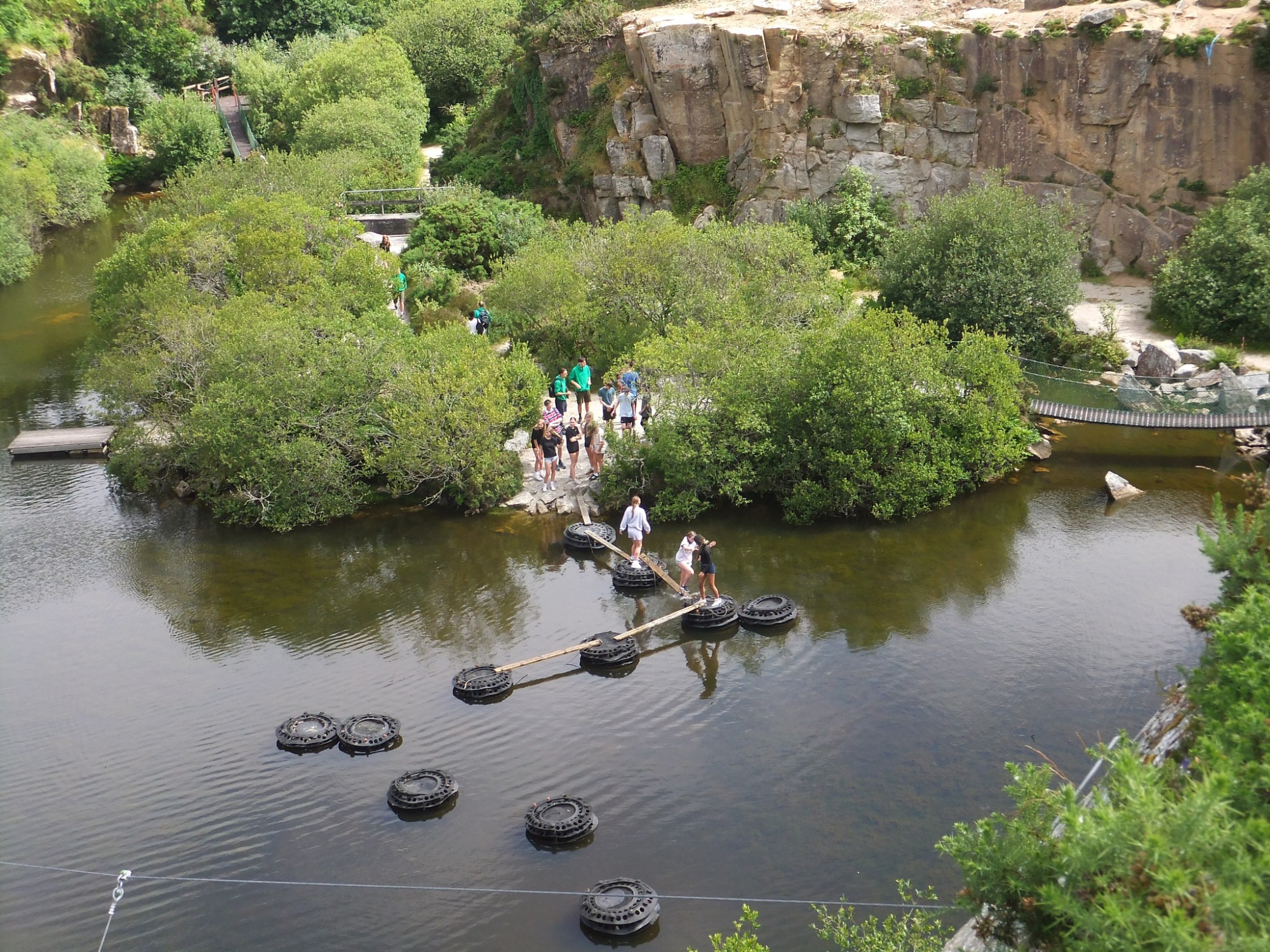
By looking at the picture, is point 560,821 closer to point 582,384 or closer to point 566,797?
point 566,797

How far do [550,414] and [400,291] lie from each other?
9718 mm

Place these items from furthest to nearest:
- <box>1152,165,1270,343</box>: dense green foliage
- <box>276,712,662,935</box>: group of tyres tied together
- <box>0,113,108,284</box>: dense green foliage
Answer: <box>0,113,108,284</box>: dense green foliage → <box>1152,165,1270,343</box>: dense green foliage → <box>276,712,662,935</box>: group of tyres tied together

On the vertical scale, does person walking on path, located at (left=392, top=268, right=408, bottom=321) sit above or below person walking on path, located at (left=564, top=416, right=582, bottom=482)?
above

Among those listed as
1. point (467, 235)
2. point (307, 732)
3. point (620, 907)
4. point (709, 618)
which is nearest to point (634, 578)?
point (709, 618)

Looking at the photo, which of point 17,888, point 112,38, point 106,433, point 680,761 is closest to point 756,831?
point 680,761

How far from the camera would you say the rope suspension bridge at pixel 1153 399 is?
932 inches

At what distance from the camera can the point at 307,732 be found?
53.2ft

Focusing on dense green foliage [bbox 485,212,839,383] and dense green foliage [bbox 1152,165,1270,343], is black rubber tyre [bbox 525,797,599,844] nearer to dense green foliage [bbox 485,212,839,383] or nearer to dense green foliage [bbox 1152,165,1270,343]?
dense green foliage [bbox 485,212,839,383]

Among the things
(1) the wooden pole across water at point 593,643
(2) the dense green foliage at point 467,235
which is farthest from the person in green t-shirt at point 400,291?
(1) the wooden pole across water at point 593,643

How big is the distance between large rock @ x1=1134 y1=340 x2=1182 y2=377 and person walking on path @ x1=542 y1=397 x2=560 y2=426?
1406cm

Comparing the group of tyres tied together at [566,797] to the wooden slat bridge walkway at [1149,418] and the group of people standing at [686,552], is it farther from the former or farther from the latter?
the wooden slat bridge walkway at [1149,418]

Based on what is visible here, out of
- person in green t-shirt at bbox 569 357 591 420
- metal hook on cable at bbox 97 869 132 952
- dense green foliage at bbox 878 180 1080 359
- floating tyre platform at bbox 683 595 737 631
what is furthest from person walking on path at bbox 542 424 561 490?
metal hook on cable at bbox 97 869 132 952

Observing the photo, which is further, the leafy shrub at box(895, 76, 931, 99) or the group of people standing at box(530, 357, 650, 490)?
the leafy shrub at box(895, 76, 931, 99)

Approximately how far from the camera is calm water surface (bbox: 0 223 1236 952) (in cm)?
1356
